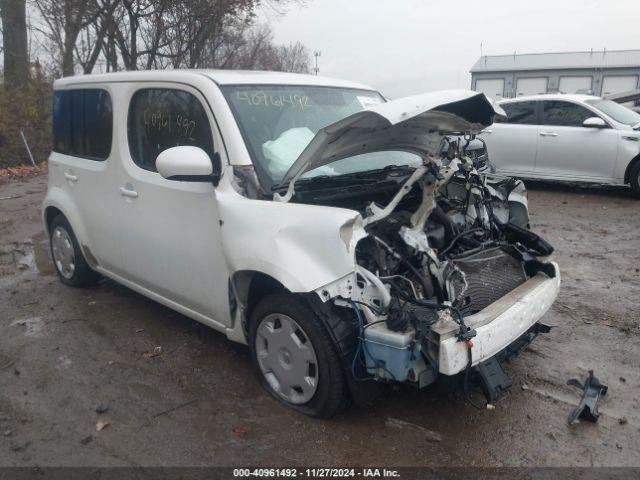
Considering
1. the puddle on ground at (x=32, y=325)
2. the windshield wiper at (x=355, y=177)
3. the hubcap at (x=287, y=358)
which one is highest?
the windshield wiper at (x=355, y=177)

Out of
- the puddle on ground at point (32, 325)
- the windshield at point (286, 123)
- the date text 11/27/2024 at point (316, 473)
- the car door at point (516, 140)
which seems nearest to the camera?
the date text 11/27/2024 at point (316, 473)

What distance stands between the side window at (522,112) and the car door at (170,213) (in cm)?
720

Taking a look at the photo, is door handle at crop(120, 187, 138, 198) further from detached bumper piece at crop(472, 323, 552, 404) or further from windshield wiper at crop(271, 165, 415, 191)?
detached bumper piece at crop(472, 323, 552, 404)

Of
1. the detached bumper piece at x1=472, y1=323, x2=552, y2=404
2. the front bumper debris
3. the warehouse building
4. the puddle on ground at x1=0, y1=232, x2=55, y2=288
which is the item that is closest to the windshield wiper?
the front bumper debris

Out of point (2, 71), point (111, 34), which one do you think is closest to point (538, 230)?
point (111, 34)

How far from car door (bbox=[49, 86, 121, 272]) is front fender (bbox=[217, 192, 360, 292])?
154 centimetres

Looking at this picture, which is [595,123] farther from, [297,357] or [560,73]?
[560,73]

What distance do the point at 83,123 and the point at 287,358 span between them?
9.37 ft

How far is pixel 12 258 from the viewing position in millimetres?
6480

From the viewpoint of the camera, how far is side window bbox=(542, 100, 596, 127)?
8.93m

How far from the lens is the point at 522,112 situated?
9.60 meters

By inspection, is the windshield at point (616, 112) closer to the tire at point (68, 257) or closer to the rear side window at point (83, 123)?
the rear side window at point (83, 123)

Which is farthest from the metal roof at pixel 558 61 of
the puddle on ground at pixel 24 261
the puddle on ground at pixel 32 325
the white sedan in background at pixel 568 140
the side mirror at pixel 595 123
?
the puddle on ground at pixel 32 325

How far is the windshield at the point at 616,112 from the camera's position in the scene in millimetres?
8766
